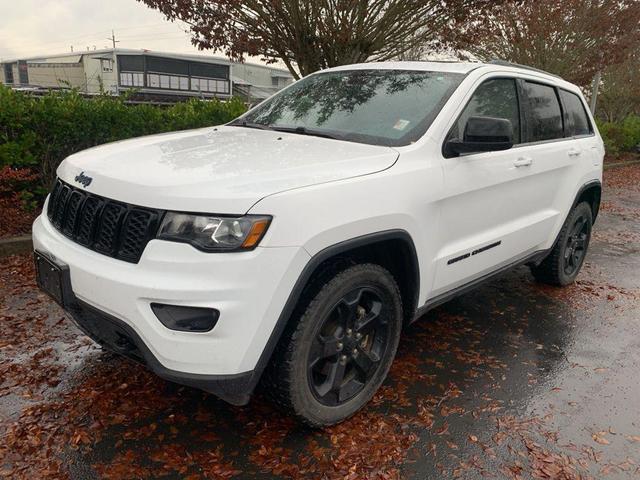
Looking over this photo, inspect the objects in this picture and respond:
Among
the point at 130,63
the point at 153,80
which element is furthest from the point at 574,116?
the point at 130,63

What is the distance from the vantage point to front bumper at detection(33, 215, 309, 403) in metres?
2.18

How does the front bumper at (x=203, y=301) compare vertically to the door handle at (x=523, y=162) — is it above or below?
below

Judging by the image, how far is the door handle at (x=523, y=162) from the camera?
368cm

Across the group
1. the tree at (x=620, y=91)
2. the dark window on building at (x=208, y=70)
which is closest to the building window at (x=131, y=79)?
the dark window on building at (x=208, y=70)

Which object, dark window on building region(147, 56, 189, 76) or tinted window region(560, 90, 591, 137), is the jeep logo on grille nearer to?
tinted window region(560, 90, 591, 137)

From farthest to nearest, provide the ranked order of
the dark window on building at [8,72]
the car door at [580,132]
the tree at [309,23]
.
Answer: the dark window on building at [8,72], the tree at [309,23], the car door at [580,132]

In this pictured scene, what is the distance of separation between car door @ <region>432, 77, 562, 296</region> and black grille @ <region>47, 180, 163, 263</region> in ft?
5.20

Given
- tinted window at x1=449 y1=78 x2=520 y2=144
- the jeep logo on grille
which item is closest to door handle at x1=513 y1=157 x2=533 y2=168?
tinted window at x1=449 y1=78 x2=520 y2=144

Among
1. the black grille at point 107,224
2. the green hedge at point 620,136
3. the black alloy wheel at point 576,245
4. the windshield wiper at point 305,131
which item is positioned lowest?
the green hedge at point 620,136

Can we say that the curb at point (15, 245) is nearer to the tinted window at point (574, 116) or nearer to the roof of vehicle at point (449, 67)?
the roof of vehicle at point (449, 67)

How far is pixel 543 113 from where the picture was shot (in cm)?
424

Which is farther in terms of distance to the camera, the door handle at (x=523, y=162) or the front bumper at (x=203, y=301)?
the door handle at (x=523, y=162)

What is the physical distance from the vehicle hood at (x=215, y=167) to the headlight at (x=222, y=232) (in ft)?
0.14

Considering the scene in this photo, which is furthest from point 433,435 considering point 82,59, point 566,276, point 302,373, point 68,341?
point 82,59
